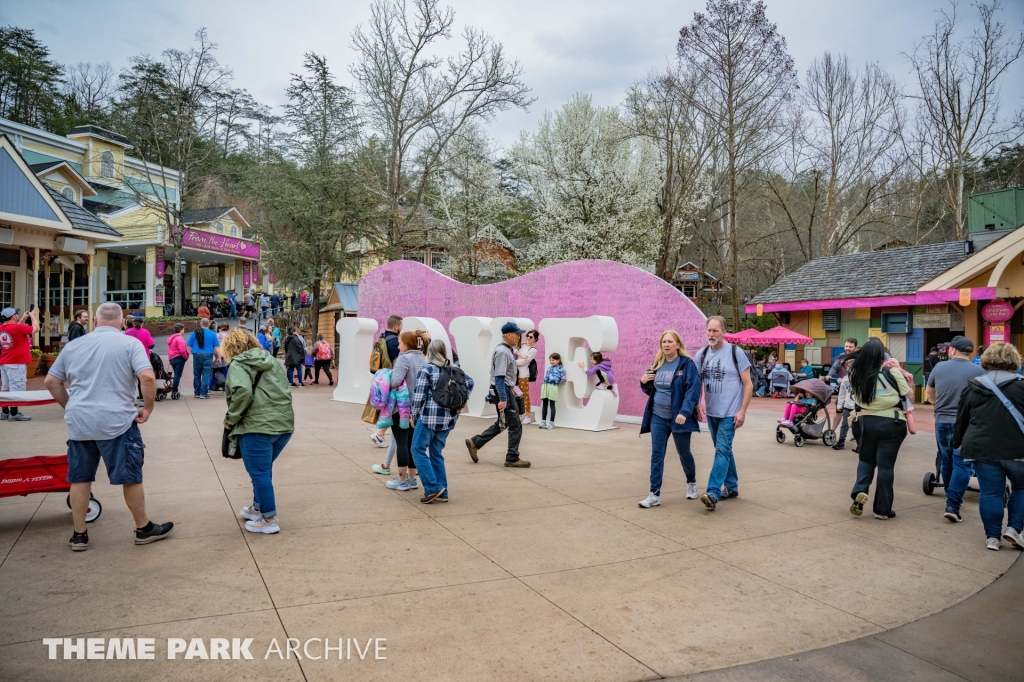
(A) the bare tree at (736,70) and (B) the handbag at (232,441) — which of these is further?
(A) the bare tree at (736,70)

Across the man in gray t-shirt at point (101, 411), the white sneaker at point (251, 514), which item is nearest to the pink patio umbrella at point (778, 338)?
the white sneaker at point (251, 514)

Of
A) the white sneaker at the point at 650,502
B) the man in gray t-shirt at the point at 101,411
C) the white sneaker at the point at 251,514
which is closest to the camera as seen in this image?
the man in gray t-shirt at the point at 101,411

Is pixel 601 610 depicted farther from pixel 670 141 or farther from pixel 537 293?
pixel 670 141

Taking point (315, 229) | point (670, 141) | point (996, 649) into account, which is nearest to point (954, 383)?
point (996, 649)

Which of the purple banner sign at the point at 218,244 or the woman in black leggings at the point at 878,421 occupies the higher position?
the purple banner sign at the point at 218,244

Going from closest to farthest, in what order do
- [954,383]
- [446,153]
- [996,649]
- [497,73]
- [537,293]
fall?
[996,649] < [954,383] < [537,293] < [497,73] < [446,153]

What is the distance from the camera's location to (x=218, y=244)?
34312 millimetres

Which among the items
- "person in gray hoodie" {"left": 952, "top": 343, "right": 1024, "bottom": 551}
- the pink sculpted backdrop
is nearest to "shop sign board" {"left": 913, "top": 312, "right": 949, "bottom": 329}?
the pink sculpted backdrop

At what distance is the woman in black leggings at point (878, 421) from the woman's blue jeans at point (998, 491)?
744 millimetres

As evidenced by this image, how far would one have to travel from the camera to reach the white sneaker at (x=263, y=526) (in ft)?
17.6

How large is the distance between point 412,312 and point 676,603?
43.4ft

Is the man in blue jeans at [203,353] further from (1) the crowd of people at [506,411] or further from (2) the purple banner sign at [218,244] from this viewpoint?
(2) the purple banner sign at [218,244]

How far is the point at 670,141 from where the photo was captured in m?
26.5

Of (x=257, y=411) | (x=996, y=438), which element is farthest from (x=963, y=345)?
(x=257, y=411)
